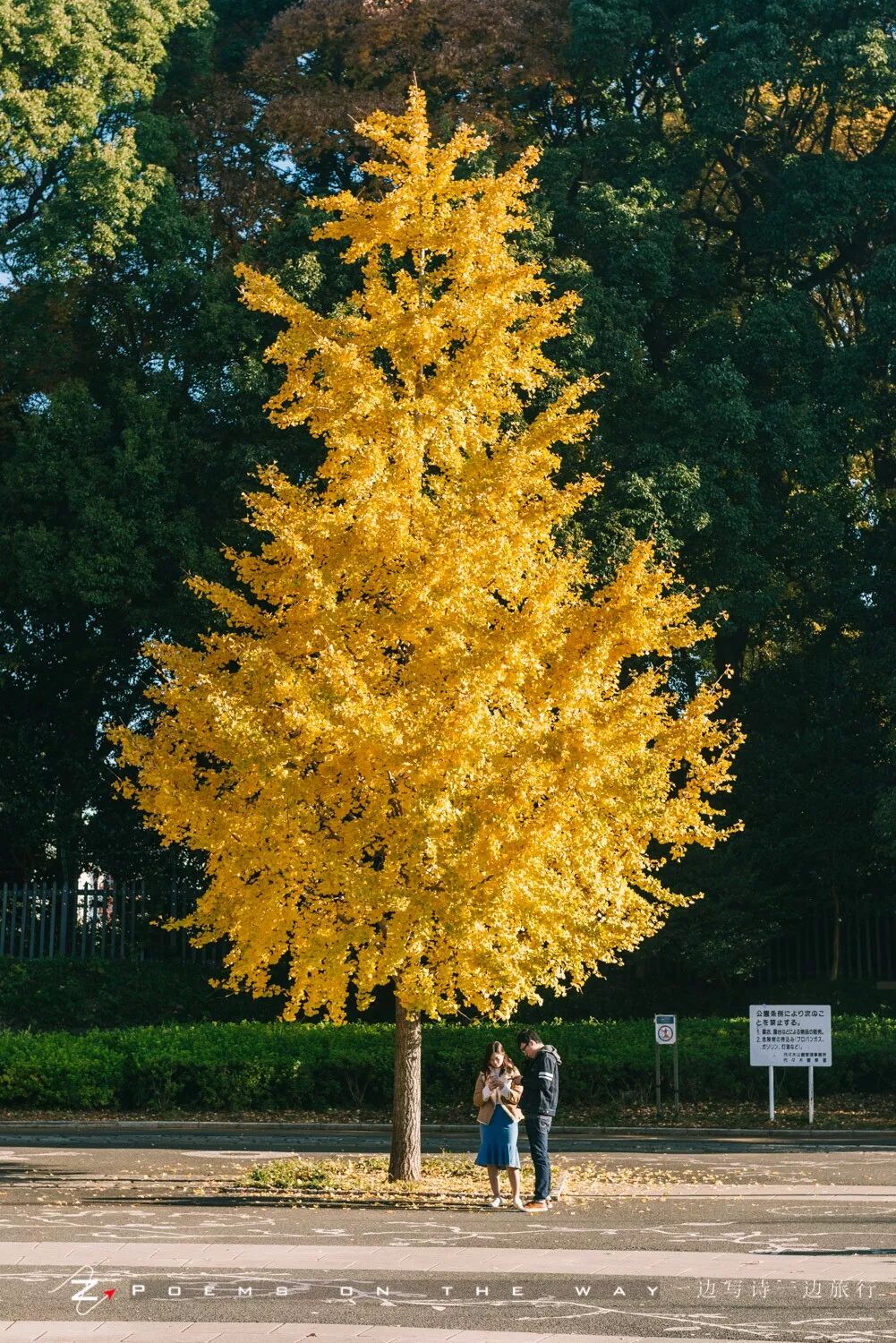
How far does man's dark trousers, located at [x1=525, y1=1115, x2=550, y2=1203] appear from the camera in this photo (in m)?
14.0

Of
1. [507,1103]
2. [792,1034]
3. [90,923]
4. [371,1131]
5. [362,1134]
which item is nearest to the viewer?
[507,1103]

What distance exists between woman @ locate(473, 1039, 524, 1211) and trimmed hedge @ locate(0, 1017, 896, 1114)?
893 centimetres

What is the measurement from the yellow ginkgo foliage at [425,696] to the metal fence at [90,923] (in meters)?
13.5

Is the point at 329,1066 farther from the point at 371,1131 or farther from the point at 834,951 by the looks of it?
the point at 834,951

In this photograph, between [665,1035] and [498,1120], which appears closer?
[498,1120]

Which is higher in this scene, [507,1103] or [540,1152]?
[507,1103]

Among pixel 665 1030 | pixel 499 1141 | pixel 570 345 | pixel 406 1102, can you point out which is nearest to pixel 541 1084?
pixel 499 1141

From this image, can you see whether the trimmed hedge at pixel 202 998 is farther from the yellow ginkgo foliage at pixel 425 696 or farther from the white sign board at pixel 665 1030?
the yellow ginkgo foliage at pixel 425 696

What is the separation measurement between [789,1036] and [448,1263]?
496 inches

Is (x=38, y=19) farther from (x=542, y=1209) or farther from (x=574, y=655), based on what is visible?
(x=542, y=1209)

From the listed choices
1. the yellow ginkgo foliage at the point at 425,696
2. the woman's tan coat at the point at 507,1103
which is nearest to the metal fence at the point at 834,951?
the yellow ginkgo foliage at the point at 425,696

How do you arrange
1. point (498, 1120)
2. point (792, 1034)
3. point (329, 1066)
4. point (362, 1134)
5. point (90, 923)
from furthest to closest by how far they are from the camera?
point (90, 923) → point (329, 1066) → point (792, 1034) → point (362, 1134) → point (498, 1120)

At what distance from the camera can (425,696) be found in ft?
49.9

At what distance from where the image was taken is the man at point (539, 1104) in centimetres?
1396
